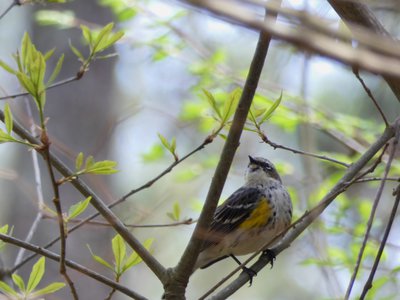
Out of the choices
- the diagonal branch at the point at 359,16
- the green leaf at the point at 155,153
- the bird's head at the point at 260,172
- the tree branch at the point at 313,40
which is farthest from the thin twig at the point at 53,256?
the green leaf at the point at 155,153

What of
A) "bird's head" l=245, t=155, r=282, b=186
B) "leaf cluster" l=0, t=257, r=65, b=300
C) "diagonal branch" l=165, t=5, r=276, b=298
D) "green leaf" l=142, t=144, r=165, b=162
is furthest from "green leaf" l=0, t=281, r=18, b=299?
"green leaf" l=142, t=144, r=165, b=162

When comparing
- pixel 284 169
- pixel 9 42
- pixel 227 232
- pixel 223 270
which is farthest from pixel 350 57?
pixel 223 270

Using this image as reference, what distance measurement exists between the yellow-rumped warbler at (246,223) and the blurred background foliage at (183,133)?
286 mm

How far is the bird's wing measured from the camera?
403 cm

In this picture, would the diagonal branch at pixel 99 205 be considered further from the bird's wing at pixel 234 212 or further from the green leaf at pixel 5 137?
the bird's wing at pixel 234 212

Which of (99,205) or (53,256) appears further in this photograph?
(99,205)

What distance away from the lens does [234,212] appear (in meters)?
4.10

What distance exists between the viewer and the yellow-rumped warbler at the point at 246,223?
3965mm

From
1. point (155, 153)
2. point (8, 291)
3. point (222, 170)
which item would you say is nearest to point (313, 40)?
point (222, 170)

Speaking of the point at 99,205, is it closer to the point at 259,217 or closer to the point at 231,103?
the point at 231,103

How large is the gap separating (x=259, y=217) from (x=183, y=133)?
6.49ft

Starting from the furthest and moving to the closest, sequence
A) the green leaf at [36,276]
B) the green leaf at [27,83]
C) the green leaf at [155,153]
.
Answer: the green leaf at [155,153]
the green leaf at [36,276]
the green leaf at [27,83]

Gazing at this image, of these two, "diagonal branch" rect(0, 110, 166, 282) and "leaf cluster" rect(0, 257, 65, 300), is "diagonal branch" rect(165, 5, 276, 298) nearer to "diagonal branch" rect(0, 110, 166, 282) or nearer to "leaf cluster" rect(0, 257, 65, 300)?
"diagonal branch" rect(0, 110, 166, 282)

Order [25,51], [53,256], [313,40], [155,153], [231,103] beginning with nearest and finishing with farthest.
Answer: [313,40] < [25,51] < [53,256] < [231,103] < [155,153]
